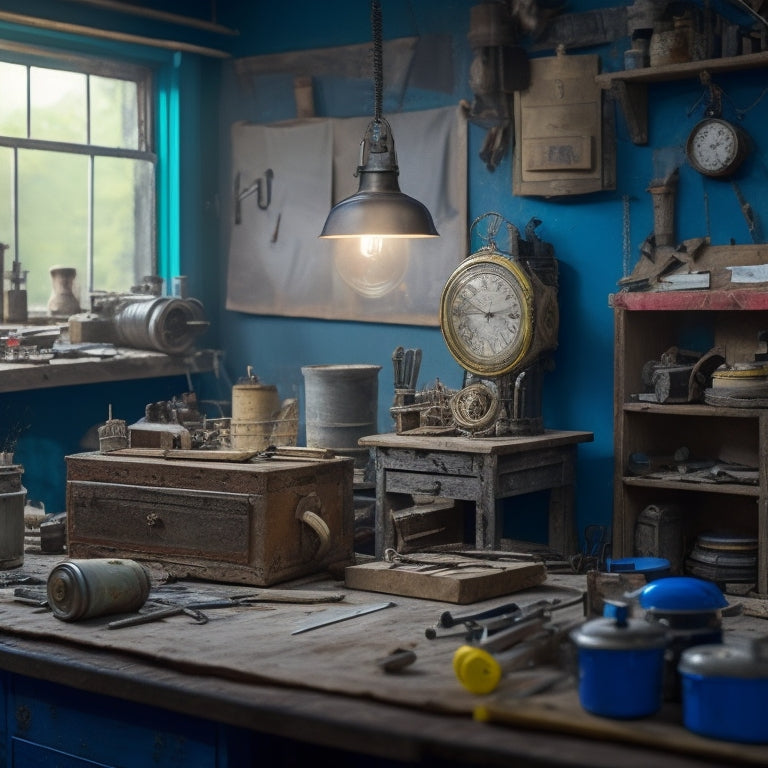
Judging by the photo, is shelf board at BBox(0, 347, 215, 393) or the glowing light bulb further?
the glowing light bulb

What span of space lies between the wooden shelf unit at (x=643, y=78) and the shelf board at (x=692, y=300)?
2.50 feet

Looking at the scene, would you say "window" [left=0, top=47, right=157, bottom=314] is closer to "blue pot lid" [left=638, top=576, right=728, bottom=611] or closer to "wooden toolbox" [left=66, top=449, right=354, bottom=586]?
"wooden toolbox" [left=66, top=449, right=354, bottom=586]

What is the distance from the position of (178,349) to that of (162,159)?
119 centimetres

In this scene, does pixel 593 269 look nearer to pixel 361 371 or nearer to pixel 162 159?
pixel 361 371

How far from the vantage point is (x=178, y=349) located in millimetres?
6730

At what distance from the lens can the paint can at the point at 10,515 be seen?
12.6 feet

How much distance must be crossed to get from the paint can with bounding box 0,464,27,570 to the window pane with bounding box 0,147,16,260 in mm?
2869

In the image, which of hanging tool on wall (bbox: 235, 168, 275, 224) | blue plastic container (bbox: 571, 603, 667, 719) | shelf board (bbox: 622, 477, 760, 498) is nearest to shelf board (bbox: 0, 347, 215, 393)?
hanging tool on wall (bbox: 235, 168, 275, 224)

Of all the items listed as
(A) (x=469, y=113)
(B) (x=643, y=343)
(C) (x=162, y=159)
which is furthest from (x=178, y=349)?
(B) (x=643, y=343)

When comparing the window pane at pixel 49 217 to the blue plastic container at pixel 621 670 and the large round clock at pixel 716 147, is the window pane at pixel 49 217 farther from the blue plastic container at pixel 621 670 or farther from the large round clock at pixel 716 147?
the blue plastic container at pixel 621 670

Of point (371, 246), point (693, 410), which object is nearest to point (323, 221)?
point (371, 246)

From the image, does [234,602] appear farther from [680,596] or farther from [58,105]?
[58,105]

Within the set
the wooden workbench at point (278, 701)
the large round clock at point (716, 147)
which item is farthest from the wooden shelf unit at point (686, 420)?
the wooden workbench at point (278, 701)

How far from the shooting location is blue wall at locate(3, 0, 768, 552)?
5633 millimetres
